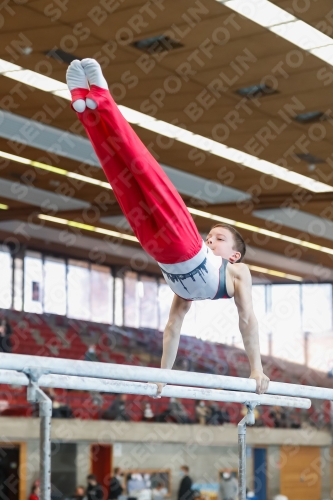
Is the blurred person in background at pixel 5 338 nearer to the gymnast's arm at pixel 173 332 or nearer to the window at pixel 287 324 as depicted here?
the gymnast's arm at pixel 173 332

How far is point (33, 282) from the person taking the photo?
20672 mm

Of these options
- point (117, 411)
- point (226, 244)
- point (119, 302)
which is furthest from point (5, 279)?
point (226, 244)

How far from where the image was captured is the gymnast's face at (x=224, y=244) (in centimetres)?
457

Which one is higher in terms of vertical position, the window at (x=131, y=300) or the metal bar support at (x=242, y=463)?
the window at (x=131, y=300)

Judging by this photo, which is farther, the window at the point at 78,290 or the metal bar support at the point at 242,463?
the window at the point at 78,290

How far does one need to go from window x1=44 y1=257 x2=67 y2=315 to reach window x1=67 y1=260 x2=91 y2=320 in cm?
20

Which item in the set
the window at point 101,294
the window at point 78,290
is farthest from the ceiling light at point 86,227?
the window at point 101,294

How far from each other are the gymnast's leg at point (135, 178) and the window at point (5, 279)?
16.0 meters

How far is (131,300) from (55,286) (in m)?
3.07

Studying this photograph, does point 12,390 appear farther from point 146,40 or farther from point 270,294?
point 270,294

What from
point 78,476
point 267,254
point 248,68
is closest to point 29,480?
point 78,476

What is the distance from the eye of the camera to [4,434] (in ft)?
44.0

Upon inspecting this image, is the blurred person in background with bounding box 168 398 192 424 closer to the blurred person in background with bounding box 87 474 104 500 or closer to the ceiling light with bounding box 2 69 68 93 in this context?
the blurred person in background with bounding box 87 474 104 500

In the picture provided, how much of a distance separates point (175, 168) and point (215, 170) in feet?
2.20
